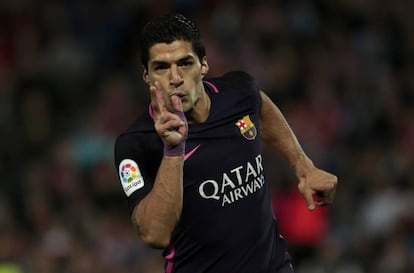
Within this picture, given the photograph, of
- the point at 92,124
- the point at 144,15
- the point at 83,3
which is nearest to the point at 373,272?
the point at 92,124

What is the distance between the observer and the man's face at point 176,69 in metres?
4.76

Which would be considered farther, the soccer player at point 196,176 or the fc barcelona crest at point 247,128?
the fc barcelona crest at point 247,128

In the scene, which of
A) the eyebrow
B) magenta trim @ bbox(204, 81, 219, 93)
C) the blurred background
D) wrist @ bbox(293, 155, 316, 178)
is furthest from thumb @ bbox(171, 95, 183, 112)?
the blurred background

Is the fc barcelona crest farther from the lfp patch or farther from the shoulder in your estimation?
the lfp patch

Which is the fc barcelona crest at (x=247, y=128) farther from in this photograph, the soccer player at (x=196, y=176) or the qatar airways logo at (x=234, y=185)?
the qatar airways logo at (x=234, y=185)

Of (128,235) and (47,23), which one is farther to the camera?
(47,23)

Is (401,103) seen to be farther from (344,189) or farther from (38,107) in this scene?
(38,107)

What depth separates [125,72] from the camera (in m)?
11.9

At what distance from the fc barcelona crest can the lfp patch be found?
62 cm

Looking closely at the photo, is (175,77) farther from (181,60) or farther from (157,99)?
(157,99)

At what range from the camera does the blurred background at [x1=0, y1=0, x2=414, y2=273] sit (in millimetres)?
9672

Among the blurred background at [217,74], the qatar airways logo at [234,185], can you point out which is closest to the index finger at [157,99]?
the qatar airways logo at [234,185]

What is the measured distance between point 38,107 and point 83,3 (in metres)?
1.98

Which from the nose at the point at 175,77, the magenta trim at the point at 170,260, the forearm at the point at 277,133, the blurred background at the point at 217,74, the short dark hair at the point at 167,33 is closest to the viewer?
the nose at the point at 175,77
